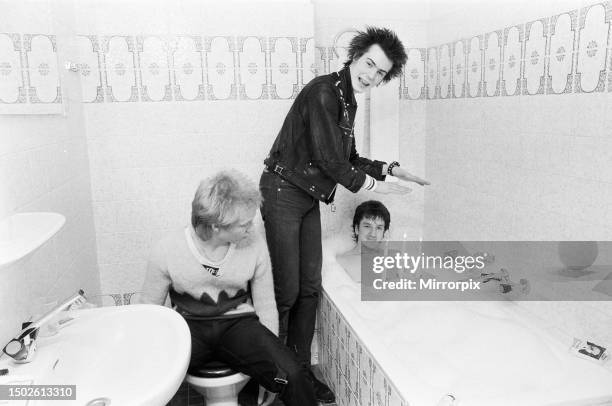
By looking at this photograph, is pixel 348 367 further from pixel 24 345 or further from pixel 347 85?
pixel 24 345

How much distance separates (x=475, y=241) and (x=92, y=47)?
190cm

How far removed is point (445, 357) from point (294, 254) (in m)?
0.72

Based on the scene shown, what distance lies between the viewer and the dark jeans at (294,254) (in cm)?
217

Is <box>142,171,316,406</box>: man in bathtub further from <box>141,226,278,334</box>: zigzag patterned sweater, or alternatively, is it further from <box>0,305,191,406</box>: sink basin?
<box>0,305,191,406</box>: sink basin

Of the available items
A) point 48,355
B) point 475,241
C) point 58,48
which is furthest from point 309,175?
point 48,355

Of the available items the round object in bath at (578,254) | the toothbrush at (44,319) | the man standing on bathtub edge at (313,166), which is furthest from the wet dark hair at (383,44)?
the toothbrush at (44,319)

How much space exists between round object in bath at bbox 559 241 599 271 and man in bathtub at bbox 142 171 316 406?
3.27 ft

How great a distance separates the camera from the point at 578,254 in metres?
1.82

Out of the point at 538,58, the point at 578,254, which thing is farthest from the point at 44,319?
the point at 538,58

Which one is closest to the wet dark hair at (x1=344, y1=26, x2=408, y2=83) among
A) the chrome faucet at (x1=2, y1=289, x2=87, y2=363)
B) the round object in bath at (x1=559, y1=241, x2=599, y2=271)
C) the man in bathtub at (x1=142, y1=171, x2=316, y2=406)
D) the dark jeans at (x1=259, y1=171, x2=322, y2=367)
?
the dark jeans at (x1=259, y1=171, x2=322, y2=367)

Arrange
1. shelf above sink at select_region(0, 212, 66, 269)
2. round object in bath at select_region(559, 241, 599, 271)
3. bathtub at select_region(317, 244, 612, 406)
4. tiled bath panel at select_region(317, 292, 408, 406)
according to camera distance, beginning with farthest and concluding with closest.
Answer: round object in bath at select_region(559, 241, 599, 271), tiled bath panel at select_region(317, 292, 408, 406), bathtub at select_region(317, 244, 612, 406), shelf above sink at select_region(0, 212, 66, 269)

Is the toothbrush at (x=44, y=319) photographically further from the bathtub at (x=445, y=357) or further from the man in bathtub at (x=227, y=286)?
the bathtub at (x=445, y=357)

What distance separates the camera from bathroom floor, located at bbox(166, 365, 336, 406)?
2.14 metres

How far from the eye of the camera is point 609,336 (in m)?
1.73
